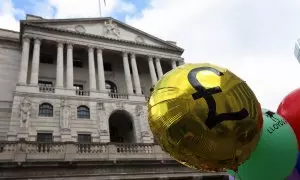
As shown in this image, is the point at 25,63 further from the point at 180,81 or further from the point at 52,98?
the point at 180,81

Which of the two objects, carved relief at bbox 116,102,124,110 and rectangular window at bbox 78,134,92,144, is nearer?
rectangular window at bbox 78,134,92,144

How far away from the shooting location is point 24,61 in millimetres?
28188

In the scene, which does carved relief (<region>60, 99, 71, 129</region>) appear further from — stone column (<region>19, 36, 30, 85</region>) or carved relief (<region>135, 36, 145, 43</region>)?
carved relief (<region>135, 36, 145, 43</region>)

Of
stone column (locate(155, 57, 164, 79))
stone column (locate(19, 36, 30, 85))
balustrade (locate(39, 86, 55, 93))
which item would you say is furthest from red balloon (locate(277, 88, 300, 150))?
stone column (locate(155, 57, 164, 79))

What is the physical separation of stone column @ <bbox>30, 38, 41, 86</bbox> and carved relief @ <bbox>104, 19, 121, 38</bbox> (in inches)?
323

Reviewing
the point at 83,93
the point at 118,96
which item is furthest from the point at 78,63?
the point at 118,96

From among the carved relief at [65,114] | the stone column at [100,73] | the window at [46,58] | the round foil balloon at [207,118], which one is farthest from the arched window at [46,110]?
the round foil balloon at [207,118]

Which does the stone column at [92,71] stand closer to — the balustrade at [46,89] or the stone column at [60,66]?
the stone column at [60,66]

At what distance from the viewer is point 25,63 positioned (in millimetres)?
28094

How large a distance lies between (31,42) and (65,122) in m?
10.7

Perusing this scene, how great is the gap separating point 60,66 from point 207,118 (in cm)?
2688

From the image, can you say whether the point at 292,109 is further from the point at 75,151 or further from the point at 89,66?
the point at 89,66

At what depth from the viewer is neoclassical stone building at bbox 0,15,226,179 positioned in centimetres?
1956

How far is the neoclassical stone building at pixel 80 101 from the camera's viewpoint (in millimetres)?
19562
